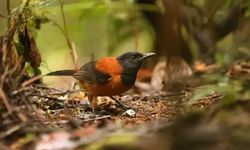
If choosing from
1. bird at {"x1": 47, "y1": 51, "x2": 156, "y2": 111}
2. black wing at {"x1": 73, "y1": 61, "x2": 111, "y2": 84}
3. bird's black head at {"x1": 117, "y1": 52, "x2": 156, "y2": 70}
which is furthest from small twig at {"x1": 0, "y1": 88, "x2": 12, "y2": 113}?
bird's black head at {"x1": 117, "y1": 52, "x2": 156, "y2": 70}

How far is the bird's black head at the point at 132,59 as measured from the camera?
594 centimetres

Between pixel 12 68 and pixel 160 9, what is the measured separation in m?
3.72

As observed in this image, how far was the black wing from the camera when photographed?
5668 millimetres

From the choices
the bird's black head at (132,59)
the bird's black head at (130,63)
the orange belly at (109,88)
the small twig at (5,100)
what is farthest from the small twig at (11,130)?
the bird's black head at (132,59)

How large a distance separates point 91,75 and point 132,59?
0.52 meters

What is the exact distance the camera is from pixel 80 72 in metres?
5.87

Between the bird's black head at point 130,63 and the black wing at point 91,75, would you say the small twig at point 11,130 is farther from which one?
the bird's black head at point 130,63

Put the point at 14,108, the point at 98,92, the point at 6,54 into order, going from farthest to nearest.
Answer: the point at 98,92 → the point at 6,54 → the point at 14,108

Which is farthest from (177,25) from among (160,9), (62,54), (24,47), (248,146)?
(62,54)

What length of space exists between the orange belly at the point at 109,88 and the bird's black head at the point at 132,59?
0.29 m

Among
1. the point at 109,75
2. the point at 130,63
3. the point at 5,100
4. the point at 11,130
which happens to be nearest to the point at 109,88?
the point at 109,75

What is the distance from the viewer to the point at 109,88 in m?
5.62

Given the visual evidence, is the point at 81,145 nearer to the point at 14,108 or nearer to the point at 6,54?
the point at 14,108

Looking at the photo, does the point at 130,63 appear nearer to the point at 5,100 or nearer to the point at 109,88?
the point at 109,88
